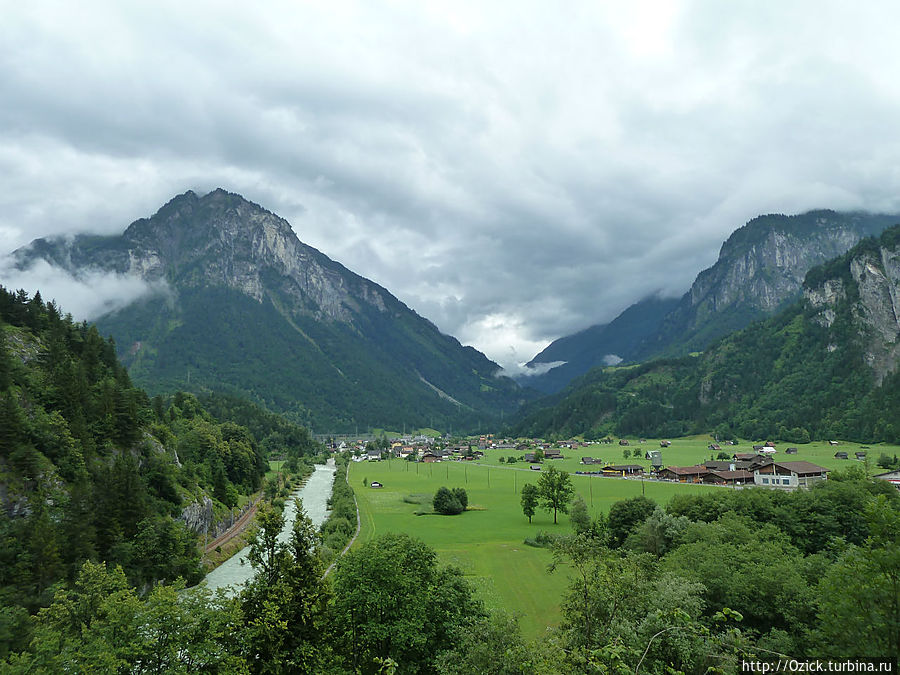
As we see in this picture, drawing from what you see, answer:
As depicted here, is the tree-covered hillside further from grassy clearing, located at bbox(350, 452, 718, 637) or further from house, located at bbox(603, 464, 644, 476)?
house, located at bbox(603, 464, 644, 476)

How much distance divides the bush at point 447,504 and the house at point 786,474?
174ft

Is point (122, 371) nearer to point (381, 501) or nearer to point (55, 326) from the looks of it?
point (55, 326)

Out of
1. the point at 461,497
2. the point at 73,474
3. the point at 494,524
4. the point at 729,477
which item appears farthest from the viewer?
the point at 729,477

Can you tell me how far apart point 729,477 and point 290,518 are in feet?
264

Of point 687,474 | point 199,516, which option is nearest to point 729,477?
point 687,474

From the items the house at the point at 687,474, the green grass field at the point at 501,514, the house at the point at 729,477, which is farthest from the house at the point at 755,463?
the green grass field at the point at 501,514

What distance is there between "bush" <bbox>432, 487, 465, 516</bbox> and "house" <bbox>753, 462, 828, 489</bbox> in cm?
5303

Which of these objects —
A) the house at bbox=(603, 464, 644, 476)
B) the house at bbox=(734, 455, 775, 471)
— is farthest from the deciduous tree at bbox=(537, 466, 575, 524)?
the house at bbox=(603, 464, 644, 476)

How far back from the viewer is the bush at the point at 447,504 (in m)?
88.0

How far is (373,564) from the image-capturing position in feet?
89.5

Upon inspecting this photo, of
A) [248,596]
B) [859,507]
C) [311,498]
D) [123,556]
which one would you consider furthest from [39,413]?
→ [859,507]

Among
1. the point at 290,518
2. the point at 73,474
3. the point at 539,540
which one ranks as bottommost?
the point at 290,518

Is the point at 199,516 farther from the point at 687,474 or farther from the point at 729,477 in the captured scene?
the point at 729,477

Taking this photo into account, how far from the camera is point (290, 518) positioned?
8725cm
